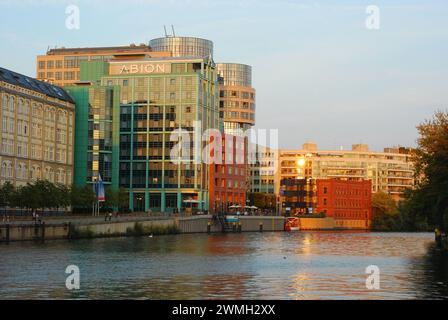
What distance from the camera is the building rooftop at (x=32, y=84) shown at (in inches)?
6496

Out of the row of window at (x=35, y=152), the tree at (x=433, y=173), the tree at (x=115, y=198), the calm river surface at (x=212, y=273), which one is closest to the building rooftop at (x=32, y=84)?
the row of window at (x=35, y=152)

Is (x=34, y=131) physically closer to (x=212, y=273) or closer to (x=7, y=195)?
(x=7, y=195)

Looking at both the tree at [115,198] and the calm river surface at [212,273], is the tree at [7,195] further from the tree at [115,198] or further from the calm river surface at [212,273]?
the tree at [115,198]

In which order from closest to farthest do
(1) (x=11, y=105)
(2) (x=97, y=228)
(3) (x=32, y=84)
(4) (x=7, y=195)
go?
(4) (x=7, y=195)
(2) (x=97, y=228)
(1) (x=11, y=105)
(3) (x=32, y=84)

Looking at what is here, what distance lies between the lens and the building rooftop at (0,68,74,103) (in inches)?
6496

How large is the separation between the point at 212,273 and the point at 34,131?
10336cm

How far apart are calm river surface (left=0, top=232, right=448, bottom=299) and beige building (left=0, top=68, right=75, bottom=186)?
5420cm

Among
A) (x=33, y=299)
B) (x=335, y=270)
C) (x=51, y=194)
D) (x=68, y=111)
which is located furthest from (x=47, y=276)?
(x=68, y=111)

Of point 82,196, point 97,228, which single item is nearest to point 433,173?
point 97,228

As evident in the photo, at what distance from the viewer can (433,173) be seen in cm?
10400

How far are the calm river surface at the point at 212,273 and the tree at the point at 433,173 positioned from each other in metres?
5.99

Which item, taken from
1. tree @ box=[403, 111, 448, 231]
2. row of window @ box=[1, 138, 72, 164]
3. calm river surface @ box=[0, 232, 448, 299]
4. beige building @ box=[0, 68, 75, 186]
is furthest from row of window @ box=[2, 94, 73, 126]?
tree @ box=[403, 111, 448, 231]
